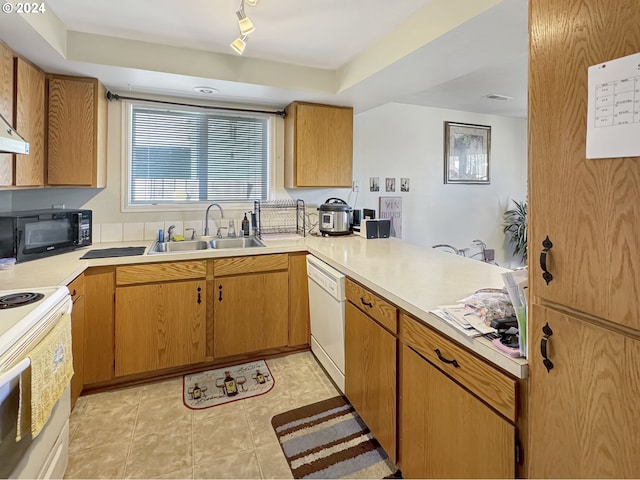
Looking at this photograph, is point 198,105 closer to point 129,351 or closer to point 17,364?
point 129,351

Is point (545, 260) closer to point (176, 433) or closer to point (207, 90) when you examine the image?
point (176, 433)

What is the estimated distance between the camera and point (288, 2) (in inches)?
70.1

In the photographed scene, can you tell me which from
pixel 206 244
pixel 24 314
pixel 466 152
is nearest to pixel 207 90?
pixel 206 244

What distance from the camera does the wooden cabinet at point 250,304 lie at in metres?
2.51

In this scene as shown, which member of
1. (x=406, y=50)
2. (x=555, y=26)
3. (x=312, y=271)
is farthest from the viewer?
(x=312, y=271)

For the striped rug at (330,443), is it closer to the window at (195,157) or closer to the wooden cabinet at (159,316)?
the wooden cabinet at (159,316)

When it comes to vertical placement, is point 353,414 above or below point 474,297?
below

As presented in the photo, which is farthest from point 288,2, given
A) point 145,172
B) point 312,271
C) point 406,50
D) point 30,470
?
point 30,470

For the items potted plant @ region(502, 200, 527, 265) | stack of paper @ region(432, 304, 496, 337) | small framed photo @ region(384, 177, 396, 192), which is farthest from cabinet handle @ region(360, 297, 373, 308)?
potted plant @ region(502, 200, 527, 265)

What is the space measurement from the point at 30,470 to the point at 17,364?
1.47 feet

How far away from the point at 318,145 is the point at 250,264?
122 cm

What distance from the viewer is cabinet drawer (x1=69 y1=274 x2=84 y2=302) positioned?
191 cm

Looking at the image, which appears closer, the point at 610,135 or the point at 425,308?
the point at 610,135

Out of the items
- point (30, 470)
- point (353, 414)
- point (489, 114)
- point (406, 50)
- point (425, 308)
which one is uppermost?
point (489, 114)
